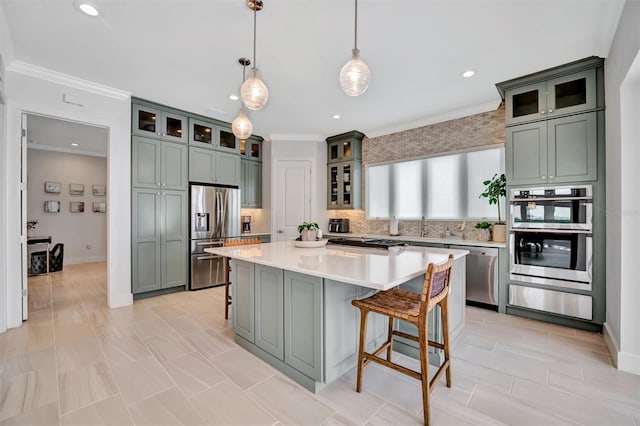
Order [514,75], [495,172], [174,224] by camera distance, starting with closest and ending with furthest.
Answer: [514,75], [495,172], [174,224]

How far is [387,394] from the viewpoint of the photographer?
188 cm

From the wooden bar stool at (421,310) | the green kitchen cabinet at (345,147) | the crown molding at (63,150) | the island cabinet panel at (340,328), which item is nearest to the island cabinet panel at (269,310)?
the island cabinet panel at (340,328)

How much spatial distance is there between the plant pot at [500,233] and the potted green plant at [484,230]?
0.15 meters

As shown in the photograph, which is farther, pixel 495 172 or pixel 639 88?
pixel 495 172

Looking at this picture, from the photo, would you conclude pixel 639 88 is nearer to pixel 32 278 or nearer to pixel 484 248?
pixel 484 248

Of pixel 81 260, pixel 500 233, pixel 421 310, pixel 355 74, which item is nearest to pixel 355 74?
pixel 355 74

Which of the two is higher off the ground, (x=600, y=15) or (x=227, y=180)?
(x=600, y=15)

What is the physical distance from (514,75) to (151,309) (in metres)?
5.20

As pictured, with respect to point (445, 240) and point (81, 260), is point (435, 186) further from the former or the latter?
point (81, 260)

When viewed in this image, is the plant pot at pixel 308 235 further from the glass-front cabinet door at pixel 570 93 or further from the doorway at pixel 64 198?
the doorway at pixel 64 198

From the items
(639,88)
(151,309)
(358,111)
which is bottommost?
(151,309)

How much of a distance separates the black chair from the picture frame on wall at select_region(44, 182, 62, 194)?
4.36 ft

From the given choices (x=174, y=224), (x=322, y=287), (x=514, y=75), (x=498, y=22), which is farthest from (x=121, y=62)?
(x=514, y=75)

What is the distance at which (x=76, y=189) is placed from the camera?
6762 millimetres
